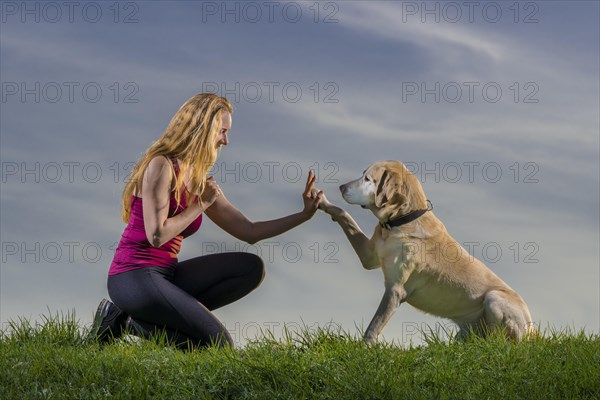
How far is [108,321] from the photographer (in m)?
6.35

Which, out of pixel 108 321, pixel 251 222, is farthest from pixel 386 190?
pixel 108 321

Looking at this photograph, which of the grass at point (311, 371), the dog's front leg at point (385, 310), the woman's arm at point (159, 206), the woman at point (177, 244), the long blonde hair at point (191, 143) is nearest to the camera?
the grass at point (311, 371)

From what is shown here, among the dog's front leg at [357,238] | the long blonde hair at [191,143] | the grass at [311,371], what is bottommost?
the grass at [311,371]

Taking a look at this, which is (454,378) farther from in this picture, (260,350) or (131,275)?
(131,275)

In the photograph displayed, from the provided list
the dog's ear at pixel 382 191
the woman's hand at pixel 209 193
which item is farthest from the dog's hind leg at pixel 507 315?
the woman's hand at pixel 209 193

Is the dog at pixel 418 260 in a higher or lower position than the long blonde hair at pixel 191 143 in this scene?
lower

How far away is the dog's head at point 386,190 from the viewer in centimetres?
650

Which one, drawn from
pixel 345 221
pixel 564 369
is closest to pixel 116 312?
pixel 345 221

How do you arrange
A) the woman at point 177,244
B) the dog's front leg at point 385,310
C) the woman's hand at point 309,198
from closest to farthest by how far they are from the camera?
the woman at point 177,244
the dog's front leg at point 385,310
the woman's hand at point 309,198

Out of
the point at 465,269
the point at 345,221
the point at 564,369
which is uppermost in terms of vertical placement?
the point at 345,221

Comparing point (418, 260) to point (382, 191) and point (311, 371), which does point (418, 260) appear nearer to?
point (382, 191)

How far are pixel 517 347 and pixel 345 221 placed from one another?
5.50 ft

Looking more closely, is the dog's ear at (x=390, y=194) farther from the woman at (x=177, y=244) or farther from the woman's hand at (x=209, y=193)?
the woman's hand at (x=209, y=193)

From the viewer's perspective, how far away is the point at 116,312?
249 inches
